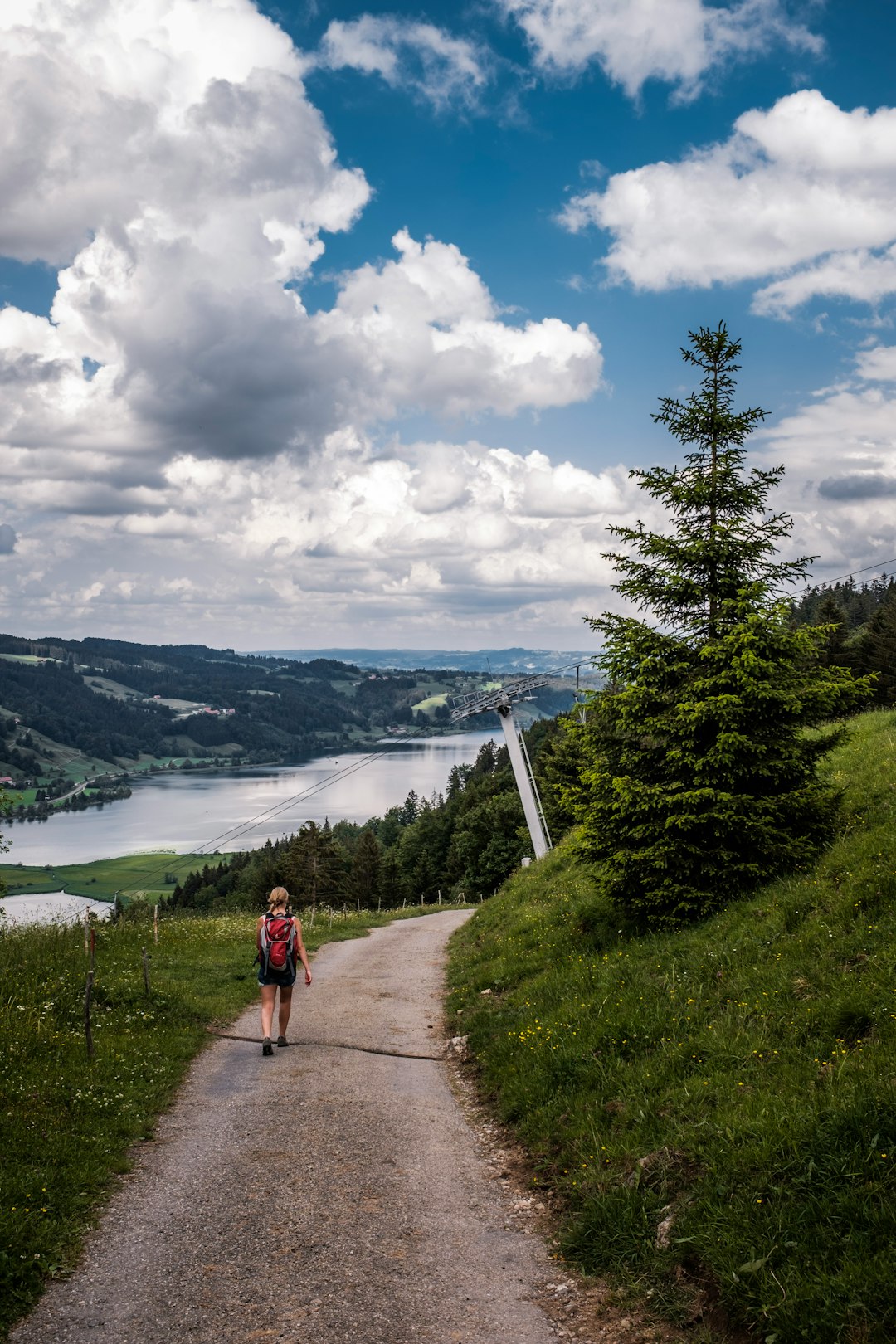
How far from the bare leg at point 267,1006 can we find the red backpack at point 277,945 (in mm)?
245

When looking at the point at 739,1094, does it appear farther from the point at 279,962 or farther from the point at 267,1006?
the point at 267,1006

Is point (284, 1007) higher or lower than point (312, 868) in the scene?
higher

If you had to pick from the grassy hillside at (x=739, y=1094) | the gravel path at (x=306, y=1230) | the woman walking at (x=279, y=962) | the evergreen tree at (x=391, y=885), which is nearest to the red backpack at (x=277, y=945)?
the woman walking at (x=279, y=962)

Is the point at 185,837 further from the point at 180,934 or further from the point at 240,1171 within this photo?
the point at 240,1171

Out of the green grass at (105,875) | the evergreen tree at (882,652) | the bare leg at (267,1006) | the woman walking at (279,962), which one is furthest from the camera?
the green grass at (105,875)

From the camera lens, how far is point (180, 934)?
65.7 feet

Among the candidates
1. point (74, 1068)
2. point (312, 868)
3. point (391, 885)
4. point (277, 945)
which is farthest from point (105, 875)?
point (74, 1068)

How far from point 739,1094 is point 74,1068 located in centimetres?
694

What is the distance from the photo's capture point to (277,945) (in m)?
10.9

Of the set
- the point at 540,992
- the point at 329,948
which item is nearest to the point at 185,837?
the point at 329,948

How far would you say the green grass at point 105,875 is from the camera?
127062 millimetres

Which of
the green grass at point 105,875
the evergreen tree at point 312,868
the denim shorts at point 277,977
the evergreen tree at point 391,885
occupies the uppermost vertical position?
the denim shorts at point 277,977

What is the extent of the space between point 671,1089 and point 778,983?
1.73m

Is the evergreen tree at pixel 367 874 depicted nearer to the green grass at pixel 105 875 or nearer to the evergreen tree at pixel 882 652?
the green grass at pixel 105 875
